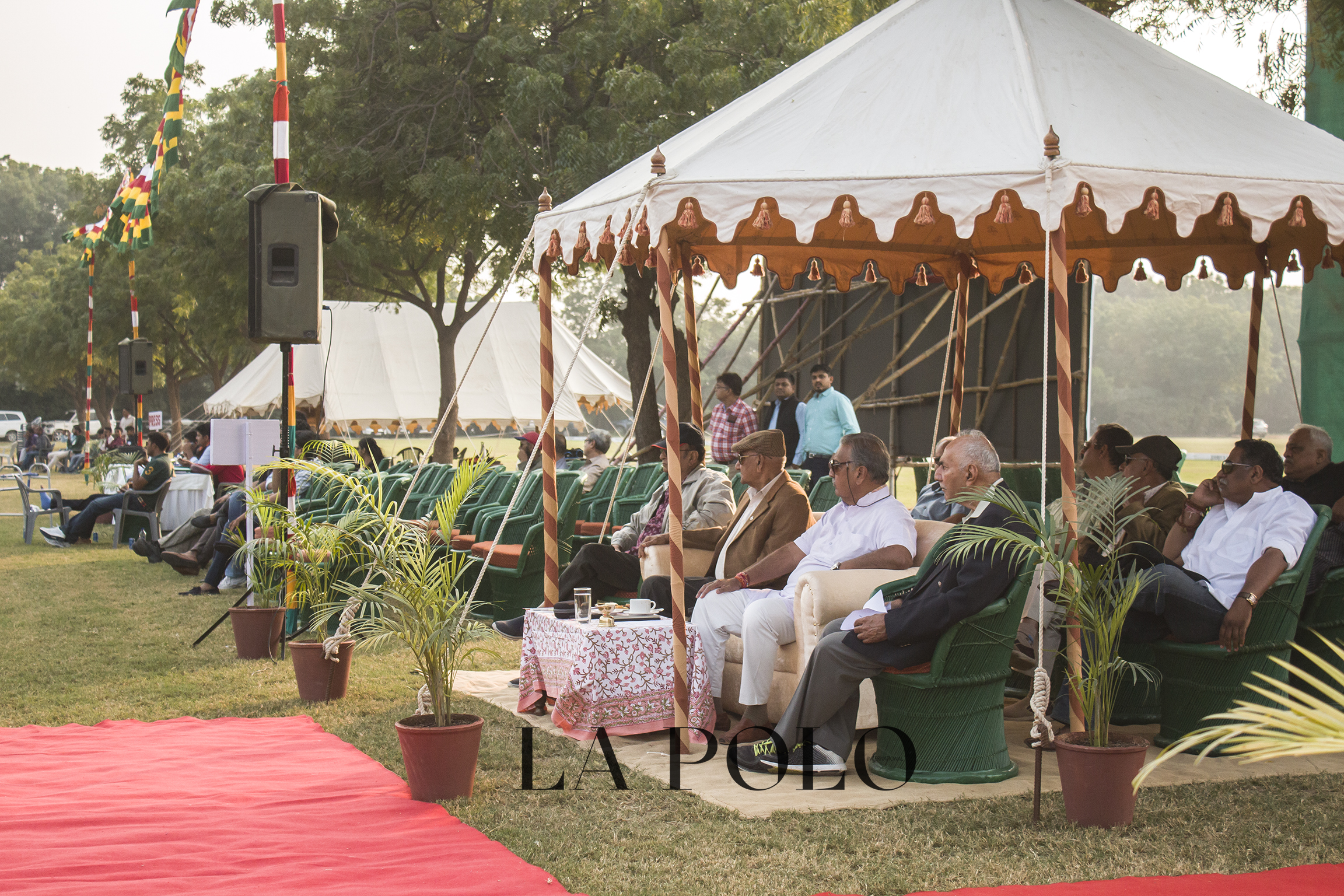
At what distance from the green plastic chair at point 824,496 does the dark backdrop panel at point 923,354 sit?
5094 mm

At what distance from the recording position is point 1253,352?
8.24 m

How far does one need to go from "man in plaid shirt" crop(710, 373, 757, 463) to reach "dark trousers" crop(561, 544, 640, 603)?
4277 mm

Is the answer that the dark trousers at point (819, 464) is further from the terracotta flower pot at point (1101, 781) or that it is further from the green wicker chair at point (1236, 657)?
the terracotta flower pot at point (1101, 781)

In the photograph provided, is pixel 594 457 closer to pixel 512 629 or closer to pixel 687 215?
pixel 512 629

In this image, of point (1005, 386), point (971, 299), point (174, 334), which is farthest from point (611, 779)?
point (174, 334)

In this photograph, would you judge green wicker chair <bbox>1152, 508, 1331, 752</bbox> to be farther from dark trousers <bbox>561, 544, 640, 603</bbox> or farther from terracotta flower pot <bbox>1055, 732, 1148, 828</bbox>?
dark trousers <bbox>561, 544, 640, 603</bbox>

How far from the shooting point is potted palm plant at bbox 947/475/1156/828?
14.2ft

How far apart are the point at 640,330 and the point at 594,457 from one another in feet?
18.2

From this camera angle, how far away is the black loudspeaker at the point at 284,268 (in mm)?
7977

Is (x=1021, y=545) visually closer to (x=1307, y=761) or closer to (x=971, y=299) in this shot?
(x=1307, y=761)

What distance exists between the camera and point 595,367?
29.4 meters

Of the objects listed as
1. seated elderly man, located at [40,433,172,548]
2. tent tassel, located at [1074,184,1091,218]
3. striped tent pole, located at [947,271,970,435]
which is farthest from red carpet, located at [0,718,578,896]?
seated elderly man, located at [40,433,172,548]

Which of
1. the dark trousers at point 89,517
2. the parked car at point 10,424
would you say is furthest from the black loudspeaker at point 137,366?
the parked car at point 10,424

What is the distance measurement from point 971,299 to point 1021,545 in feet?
39.8
